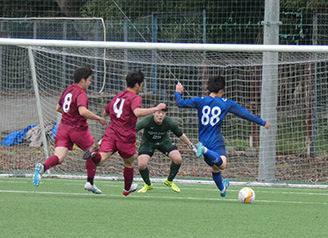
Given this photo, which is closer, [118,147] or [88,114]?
[88,114]

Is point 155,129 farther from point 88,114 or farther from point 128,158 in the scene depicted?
point 88,114

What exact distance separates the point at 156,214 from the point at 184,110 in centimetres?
619

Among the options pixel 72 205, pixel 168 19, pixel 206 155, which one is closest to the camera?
pixel 72 205

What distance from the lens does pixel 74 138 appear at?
8352 mm

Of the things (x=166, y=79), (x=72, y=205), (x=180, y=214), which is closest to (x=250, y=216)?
(x=180, y=214)

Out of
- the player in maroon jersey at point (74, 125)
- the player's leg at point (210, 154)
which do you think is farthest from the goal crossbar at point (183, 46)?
the player's leg at point (210, 154)

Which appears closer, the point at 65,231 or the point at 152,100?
the point at 65,231

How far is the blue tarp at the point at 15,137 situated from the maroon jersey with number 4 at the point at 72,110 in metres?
4.91

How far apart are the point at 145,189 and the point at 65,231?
3.86 metres

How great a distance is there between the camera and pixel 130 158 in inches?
328

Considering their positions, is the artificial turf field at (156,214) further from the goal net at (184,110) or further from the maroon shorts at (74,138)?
the goal net at (184,110)

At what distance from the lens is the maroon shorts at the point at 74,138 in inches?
329

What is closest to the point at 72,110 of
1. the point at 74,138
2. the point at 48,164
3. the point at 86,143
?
the point at 74,138

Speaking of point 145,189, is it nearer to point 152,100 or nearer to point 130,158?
point 130,158
